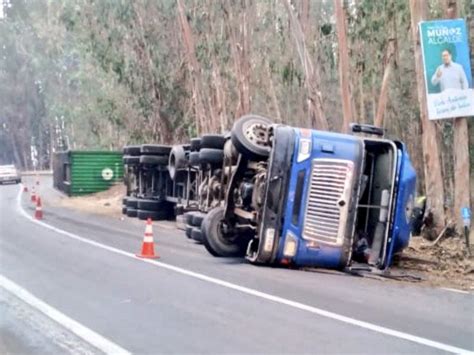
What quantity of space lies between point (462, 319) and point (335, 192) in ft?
11.5

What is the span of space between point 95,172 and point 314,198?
22.2 metres

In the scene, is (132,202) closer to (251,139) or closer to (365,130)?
(251,139)

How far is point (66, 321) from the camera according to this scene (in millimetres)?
7465

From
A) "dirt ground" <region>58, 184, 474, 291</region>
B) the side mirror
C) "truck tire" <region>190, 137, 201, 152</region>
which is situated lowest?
"dirt ground" <region>58, 184, 474, 291</region>

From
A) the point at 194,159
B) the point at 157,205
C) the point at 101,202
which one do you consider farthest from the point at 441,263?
the point at 101,202

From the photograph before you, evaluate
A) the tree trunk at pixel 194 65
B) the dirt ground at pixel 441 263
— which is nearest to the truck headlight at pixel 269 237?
the dirt ground at pixel 441 263

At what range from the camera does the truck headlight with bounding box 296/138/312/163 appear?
1115 centimetres

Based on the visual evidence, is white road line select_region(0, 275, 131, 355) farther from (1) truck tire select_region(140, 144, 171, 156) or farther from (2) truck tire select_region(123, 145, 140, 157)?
(2) truck tire select_region(123, 145, 140, 157)

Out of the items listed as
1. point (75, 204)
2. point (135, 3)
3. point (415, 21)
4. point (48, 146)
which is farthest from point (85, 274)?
point (48, 146)

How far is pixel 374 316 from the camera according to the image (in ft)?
25.9

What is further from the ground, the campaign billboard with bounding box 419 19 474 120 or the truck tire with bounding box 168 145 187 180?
the campaign billboard with bounding box 419 19 474 120

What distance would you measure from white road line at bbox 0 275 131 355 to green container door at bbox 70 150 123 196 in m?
22.2

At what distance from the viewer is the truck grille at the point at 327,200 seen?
11125 millimetres

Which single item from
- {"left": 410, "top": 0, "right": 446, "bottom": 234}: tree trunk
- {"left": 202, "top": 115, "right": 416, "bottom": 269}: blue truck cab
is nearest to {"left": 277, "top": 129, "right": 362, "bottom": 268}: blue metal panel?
{"left": 202, "top": 115, "right": 416, "bottom": 269}: blue truck cab
